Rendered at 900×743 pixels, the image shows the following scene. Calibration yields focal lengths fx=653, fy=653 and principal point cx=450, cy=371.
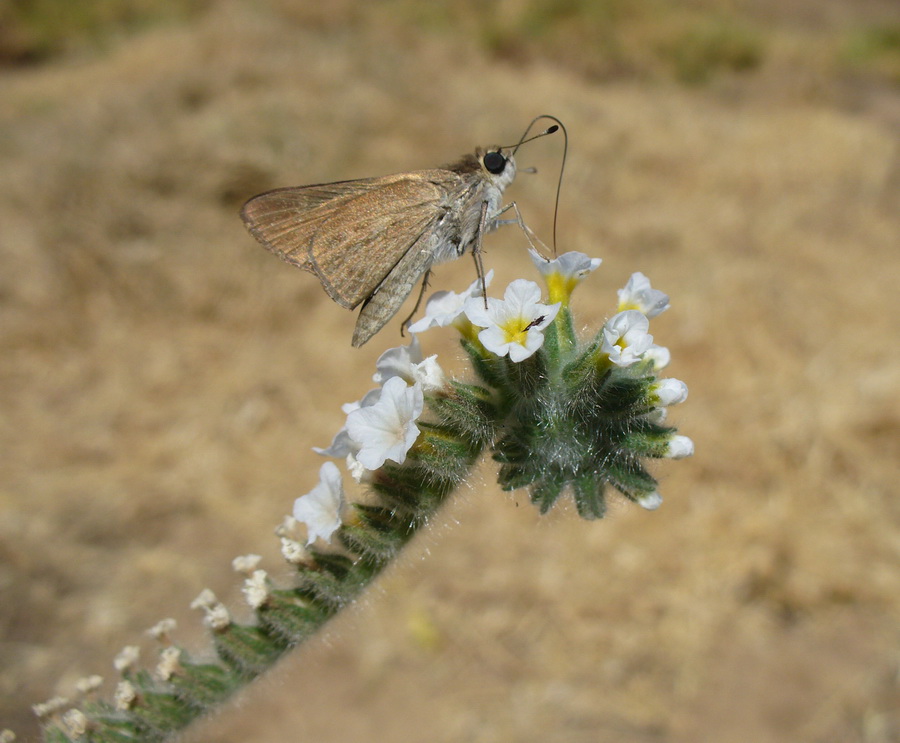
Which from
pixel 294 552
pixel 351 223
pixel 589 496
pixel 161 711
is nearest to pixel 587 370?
pixel 589 496

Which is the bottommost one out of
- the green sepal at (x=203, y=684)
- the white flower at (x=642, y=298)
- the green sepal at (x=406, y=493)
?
the green sepal at (x=203, y=684)

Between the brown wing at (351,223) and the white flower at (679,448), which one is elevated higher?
the brown wing at (351,223)

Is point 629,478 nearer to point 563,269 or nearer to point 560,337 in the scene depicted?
point 560,337

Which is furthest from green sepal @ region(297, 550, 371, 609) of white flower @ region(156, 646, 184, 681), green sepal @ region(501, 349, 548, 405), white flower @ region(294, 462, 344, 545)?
green sepal @ region(501, 349, 548, 405)

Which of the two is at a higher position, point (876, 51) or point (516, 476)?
point (876, 51)

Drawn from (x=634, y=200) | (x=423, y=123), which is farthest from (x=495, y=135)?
(x=634, y=200)

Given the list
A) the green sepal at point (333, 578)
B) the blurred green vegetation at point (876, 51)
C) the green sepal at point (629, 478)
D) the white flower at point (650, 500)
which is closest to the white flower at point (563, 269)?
the green sepal at point (629, 478)

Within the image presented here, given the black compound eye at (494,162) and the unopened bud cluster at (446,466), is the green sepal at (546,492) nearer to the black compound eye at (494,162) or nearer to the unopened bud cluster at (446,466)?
the unopened bud cluster at (446,466)
